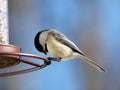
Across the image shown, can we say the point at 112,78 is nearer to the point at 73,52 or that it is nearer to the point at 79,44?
the point at 79,44

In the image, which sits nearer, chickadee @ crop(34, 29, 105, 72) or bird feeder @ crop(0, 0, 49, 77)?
bird feeder @ crop(0, 0, 49, 77)

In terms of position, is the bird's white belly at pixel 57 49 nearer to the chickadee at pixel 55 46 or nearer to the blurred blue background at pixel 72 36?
the chickadee at pixel 55 46

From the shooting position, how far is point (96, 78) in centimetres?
227

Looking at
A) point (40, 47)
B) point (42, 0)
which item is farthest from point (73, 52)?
point (42, 0)

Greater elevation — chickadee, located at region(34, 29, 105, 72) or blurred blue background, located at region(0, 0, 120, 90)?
blurred blue background, located at region(0, 0, 120, 90)

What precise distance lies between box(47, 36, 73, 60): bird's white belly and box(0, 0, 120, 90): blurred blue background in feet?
2.34

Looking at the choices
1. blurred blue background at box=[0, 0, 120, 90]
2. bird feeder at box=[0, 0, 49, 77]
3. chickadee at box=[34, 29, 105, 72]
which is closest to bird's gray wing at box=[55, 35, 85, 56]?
chickadee at box=[34, 29, 105, 72]

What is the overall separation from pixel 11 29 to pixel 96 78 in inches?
24.8

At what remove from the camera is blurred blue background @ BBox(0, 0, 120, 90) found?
226 centimetres

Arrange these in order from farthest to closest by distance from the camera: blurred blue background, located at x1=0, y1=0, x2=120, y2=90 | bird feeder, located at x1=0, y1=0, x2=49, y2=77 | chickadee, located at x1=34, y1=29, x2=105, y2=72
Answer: blurred blue background, located at x1=0, y1=0, x2=120, y2=90 < chickadee, located at x1=34, y1=29, x2=105, y2=72 < bird feeder, located at x1=0, y1=0, x2=49, y2=77

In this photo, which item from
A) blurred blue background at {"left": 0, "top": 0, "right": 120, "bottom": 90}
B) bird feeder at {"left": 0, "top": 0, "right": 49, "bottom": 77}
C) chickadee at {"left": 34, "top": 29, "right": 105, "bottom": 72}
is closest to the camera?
bird feeder at {"left": 0, "top": 0, "right": 49, "bottom": 77}

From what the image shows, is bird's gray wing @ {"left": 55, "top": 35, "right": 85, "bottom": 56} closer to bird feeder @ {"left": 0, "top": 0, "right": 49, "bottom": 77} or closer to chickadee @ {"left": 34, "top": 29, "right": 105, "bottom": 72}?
chickadee @ {"left": 34, "top": 29, "right": 105, "bottom": 72}

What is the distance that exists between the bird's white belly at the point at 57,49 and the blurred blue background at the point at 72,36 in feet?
2.34

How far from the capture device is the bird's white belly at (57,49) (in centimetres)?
151
